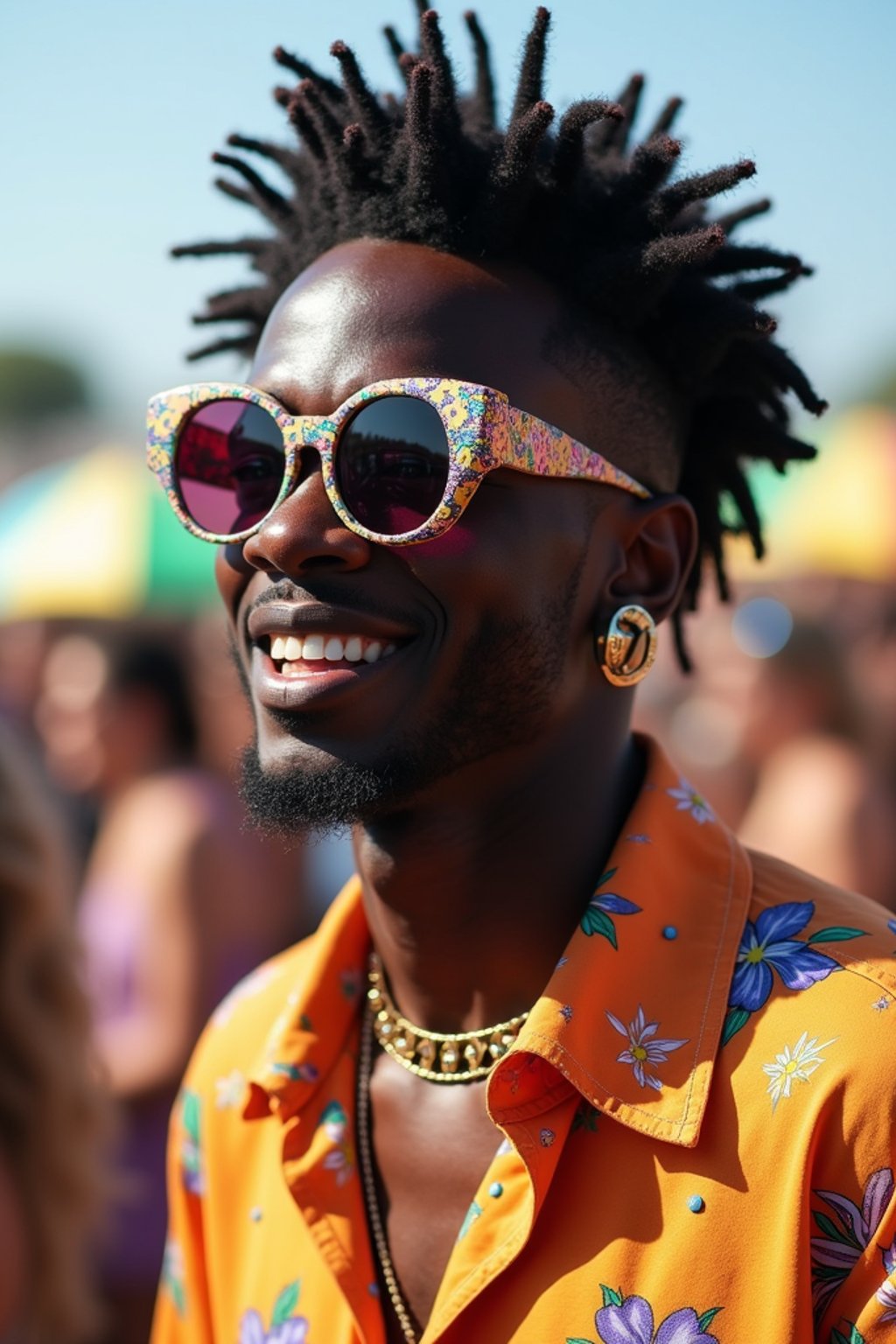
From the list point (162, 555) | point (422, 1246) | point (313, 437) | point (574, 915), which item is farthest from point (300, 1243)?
point (162, 555)

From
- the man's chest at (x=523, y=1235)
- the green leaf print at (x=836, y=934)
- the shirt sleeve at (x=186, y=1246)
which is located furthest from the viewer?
the shirt sleeve at (x=186, y=1246)

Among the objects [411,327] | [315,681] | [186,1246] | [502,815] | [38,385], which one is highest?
[38,385]

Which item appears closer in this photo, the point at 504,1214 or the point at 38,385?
the point at 504,1214

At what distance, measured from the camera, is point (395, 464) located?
7.09ft

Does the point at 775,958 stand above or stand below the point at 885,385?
below

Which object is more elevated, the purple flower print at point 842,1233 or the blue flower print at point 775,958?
the blue flower print at point 775,958

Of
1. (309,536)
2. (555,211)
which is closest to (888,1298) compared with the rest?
(309,536)

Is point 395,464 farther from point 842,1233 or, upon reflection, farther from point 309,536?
point 842,1233

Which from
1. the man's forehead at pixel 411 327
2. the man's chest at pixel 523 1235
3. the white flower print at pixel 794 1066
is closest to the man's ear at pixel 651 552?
the man's forehead at pixel 411 327

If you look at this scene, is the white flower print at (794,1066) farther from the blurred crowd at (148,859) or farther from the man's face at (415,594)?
the blurred crowd at (148,859)

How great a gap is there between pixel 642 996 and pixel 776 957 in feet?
0.68

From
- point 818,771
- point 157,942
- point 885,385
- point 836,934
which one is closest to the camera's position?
point 836,934

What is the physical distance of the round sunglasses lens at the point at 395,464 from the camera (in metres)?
2.15

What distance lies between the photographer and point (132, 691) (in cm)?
561
